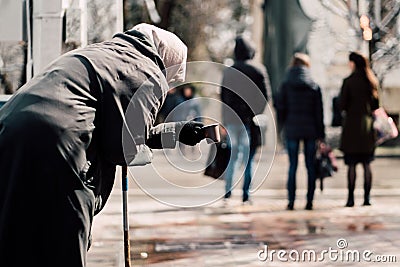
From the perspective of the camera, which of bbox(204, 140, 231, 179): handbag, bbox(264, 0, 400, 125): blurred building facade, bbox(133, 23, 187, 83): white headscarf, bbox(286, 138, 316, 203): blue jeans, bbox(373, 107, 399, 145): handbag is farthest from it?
bbox(264, 0, 400, 125): blurred building facade

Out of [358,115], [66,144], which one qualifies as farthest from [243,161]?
[66,144]

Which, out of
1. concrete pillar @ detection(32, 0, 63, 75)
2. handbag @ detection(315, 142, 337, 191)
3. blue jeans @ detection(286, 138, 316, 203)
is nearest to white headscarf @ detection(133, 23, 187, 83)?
concrete pillar @ detection(32, 0, 63, 75)

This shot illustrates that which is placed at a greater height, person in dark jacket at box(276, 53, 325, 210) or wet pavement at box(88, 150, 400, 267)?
person in dark jacket at box(276, 53, 325, 210)

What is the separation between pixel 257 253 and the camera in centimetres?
881

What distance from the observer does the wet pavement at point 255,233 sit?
8492 mm

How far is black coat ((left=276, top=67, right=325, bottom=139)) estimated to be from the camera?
40.2ft

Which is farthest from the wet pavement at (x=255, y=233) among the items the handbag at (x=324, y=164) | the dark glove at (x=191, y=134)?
the dark glove at (x=191, y=134)

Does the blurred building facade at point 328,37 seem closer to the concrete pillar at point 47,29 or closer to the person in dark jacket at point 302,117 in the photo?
the person in dark jacket at point 302,117

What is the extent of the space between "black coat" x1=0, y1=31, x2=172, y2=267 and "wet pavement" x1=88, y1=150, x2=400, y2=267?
8.33 feet

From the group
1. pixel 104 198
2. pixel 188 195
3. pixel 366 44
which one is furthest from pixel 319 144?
pixel 366 44

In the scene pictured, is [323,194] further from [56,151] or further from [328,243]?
[56,151]

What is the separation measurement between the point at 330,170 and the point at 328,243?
393 cm

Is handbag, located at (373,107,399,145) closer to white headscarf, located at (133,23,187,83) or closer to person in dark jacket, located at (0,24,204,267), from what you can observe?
white headscarf, located at (133,23,187,83)

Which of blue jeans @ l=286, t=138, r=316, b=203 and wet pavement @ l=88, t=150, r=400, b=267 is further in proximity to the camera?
blue jeans @ l=286, t=138, r=316, b=203
